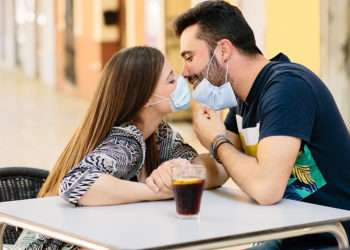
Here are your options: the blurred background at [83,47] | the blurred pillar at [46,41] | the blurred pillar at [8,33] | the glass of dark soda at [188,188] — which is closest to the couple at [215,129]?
the glass of dark soda at [188,188]

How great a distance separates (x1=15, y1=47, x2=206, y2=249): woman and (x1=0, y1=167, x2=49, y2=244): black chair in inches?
11.8

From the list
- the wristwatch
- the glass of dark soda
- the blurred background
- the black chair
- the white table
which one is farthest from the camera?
the blurred background

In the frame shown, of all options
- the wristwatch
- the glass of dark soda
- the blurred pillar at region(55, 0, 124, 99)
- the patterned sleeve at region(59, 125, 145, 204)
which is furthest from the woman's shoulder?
the blurred pillar at region(55, 0, 124, 99)

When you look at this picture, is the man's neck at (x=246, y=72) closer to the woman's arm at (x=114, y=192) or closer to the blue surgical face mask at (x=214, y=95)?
the blue surgical face mask at (x=214, y=95)

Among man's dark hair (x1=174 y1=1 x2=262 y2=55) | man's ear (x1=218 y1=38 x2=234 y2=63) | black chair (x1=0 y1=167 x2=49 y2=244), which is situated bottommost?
black chair (x1=0 y1=167 x2=49 y2=244)

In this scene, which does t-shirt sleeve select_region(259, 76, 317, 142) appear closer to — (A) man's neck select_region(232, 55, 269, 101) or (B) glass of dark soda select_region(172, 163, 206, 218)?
(A) man's neck select_region(232, 55, 269, 101)

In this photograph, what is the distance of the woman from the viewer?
2.87 m

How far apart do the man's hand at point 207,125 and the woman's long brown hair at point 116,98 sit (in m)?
0.18

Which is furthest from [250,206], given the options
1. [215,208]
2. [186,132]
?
[186,132]

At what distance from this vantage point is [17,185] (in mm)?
3447

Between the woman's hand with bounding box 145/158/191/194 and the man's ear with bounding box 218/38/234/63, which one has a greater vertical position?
the man's ear with bounding box 218/38/234/63

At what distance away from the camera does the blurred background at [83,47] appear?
633 cm

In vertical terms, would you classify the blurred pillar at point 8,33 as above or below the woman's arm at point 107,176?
below

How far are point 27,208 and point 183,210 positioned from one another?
Answer: 1.74ft
